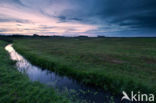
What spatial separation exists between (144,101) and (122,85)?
169cm

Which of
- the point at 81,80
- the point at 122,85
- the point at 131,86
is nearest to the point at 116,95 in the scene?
the point at 122,85

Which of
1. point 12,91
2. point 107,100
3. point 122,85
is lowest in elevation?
point 107,100

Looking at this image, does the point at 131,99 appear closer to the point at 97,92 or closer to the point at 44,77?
the point at 97,92

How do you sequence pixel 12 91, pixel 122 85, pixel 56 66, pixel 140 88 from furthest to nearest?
1. pixel 56 66
2. pixel 122 85
3. pixel 140 88
4. pixel 12 91

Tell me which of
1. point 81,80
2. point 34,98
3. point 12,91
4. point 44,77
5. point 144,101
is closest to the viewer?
point 34,98

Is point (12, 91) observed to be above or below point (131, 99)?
above

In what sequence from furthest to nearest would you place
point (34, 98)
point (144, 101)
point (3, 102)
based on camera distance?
point (144, 101)
point (34, 98)
point (3, 102)

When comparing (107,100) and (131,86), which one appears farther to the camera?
(131,86)

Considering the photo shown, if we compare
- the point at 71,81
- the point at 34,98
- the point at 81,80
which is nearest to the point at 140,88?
the point at 81,80

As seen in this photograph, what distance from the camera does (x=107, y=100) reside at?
639 centimetres

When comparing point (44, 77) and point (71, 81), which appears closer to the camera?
point (71, 81)

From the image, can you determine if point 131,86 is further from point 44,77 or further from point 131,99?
point 44,77

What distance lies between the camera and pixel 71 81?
9320 mm

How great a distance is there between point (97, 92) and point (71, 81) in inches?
125
